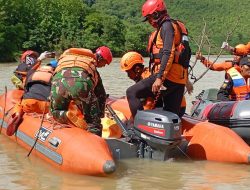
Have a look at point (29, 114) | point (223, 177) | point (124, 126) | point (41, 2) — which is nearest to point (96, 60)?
point (124, 126)

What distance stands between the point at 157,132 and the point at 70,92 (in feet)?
2.94

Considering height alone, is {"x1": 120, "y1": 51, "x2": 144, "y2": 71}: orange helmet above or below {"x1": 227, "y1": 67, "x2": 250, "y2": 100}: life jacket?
A: above

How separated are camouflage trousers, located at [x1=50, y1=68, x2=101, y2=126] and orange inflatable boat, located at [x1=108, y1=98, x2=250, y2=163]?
41.0 inches

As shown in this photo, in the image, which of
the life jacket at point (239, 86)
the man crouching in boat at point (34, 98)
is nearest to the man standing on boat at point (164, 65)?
the man crouching in boat at point (34, 98)

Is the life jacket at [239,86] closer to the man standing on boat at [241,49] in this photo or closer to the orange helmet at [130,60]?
the man standing on boat at [241,49]

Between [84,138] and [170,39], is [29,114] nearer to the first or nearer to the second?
[84,138]

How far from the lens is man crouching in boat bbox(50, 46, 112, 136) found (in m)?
4.86

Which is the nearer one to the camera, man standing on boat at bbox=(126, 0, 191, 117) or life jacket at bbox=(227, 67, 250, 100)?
man standing on boat at bbox=(126, 0, 191, 117)

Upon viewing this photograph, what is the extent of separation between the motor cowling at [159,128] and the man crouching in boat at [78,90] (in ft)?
1.59

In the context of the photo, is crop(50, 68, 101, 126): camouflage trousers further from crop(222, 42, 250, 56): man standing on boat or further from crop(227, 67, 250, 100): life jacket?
crop(222, 42, 250, 56): man standing on boat

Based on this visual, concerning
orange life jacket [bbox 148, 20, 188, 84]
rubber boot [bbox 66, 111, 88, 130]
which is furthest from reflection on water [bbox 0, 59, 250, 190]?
→ orange life jacket [bbox 148, 20, 188, 84]

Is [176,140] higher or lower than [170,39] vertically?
lower

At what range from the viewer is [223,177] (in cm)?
446

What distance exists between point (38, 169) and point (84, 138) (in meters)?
0.55
